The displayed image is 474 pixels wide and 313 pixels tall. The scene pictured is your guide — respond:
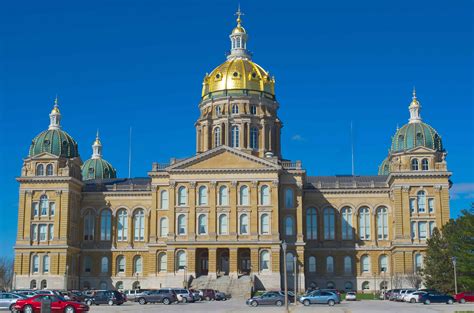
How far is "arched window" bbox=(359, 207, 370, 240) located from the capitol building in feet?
0.44

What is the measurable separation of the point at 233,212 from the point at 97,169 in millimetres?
37689

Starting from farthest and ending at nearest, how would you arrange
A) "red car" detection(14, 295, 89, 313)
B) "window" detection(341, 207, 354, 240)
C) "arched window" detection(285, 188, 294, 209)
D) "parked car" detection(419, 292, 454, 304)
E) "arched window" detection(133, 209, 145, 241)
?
"arched window" detection(133, 209, 145, 241) < "window" detection(341, 207, 354, 240) < "arched window" detection(285, 188, 294, 209) < "parked car" detection(419, 292, 454, 304) < "red car" detection(14, 295, 89, 313)

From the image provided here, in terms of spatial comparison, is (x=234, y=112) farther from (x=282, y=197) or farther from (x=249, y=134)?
(x=282, y=197)

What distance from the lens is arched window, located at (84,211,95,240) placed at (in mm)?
107438

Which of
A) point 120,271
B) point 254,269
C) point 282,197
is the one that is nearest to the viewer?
point 254,269

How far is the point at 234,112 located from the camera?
108 meters

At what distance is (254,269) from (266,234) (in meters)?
4.65

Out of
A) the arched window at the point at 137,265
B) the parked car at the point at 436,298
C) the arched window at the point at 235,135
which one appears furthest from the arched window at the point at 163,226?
the parked car at the point at 436,298

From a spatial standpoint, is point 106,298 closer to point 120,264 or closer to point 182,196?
point 182,196

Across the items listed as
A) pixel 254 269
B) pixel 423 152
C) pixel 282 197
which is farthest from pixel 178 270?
pixel 423 152

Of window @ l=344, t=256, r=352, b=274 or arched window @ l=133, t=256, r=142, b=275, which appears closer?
window @ l=344, t=256, r=352, b=274

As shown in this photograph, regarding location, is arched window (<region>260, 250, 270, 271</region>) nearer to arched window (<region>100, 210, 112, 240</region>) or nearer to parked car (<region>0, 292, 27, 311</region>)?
arched window (<region>100, 210, 112, 240</region>)

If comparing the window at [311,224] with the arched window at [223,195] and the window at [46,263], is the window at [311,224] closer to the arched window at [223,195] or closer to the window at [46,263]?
the arched window at [223,195]

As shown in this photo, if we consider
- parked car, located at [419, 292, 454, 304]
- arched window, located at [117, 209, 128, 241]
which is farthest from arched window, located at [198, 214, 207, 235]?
parked car, located at [419, 292, 454, 304]
